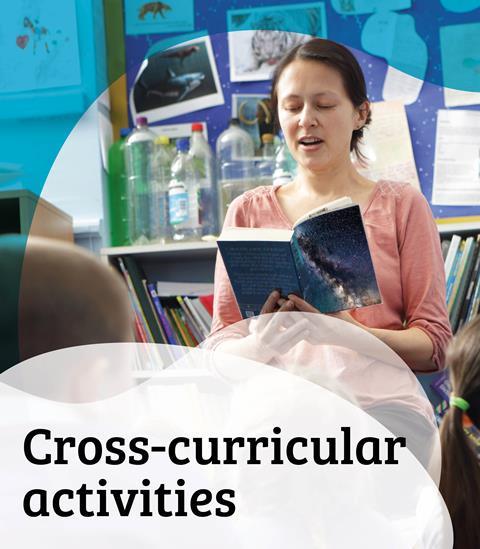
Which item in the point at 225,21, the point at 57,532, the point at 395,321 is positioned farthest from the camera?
the point at 225,21

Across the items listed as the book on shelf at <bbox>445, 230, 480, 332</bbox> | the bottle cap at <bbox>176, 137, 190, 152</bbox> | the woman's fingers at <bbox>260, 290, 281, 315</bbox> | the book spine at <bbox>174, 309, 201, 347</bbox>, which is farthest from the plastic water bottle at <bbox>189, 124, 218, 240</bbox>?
the woman's fingers at <bbox>260, 290, 281, 315</bbox>

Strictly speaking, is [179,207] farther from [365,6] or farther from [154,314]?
[365,6]

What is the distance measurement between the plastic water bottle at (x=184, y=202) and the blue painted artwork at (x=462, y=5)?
858 millimetres

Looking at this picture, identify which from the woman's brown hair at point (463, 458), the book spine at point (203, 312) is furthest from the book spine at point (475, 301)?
the woman's brown hair at point (463, 458)

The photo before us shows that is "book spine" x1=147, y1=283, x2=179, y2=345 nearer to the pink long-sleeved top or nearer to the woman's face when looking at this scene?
the pink long-sleeved top

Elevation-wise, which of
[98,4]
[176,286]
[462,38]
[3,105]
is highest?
[98,4]

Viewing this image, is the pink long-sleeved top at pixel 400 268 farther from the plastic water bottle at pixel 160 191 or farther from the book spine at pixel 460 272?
the plastic water bottle at pixel 160 191

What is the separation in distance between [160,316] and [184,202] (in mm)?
311

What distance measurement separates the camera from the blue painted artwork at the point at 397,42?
215cm

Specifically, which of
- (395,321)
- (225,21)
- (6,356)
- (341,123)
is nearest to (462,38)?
(225,21)

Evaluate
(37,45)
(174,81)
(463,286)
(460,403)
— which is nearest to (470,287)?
(463,286)

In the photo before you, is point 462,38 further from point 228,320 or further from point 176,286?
point 228,320

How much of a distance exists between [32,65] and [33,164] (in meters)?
0.28

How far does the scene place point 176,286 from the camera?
2096 mm
